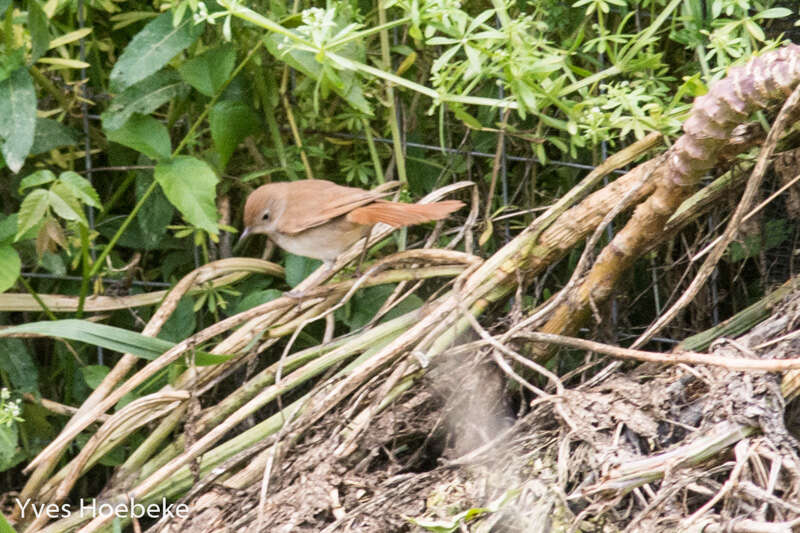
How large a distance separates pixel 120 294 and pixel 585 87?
1570 mm

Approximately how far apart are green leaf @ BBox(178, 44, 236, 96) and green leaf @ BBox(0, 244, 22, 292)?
691 millimetres

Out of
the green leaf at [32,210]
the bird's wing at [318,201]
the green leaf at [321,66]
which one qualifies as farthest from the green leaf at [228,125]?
the green leaf at [32,210]

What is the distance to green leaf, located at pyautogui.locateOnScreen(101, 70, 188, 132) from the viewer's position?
2980 mm

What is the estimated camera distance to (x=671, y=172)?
2.48m

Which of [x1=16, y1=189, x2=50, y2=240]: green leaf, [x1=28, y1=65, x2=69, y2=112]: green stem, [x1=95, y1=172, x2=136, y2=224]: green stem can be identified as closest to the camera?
[x1=16, y1=189, x2=50, y2=240]: green leaf

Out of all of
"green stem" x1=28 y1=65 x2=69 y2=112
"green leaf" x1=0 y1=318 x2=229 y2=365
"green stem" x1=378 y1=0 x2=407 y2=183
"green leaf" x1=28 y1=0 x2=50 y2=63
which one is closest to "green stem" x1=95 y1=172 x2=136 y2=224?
"green stem" x1=28 y1=65 x2=69 y2=112

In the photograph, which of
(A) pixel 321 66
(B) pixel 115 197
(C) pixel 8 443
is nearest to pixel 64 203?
(B) pixel 115 197

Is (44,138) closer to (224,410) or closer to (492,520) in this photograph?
(224,410)

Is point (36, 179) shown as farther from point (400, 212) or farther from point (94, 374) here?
point (400, 212)

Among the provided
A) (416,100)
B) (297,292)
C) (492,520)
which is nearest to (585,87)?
(416,100)

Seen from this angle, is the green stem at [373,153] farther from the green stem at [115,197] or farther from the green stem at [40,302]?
the green stem at [40,302]

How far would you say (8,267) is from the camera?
2.87 metres

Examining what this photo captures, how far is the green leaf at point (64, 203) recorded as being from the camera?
8.92 ft

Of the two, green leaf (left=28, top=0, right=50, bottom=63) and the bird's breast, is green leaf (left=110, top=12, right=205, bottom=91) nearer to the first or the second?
green leaf (left=28, top=0, right=50, bottom=63)
